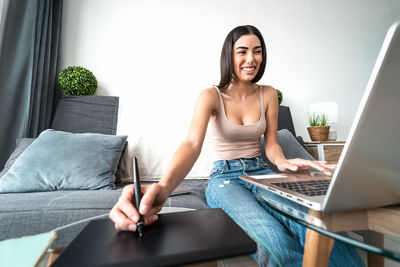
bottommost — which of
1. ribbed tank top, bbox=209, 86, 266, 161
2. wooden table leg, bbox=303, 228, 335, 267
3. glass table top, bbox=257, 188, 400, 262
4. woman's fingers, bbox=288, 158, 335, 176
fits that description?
wooden table leg, bbox=303, 228, 335, 267

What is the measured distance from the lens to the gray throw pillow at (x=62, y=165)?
1.05 metres

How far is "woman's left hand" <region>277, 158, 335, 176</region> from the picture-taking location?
0.67 meters

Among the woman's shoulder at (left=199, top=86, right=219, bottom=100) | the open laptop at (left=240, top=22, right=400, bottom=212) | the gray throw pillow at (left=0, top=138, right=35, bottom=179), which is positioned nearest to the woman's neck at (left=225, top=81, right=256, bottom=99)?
the woman's shoulder at (left=199, top=86, right=219, bottom=100)

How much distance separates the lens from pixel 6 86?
1421mm

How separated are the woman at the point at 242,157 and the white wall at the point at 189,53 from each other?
533 millimetres

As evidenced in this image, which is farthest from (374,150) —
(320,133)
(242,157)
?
(320,133)

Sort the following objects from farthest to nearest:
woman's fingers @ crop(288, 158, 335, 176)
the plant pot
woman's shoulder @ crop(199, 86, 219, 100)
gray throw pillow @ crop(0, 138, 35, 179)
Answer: the plant pot, gray throw pillow @ crop(0, 138, 35, 179), woman's shoulder @ crop(199, 86, 219, 100), woman's fingers @ crop(288, 158, 335, 176)

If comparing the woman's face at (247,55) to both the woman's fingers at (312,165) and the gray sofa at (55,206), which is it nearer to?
the woman's fingers at (312,165)

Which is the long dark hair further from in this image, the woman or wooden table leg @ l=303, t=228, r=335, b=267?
wooden table leg @ l=303, t=228, r=335, b=267

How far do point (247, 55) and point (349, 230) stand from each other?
870 millimetres

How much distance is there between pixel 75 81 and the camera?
1680 millimetres

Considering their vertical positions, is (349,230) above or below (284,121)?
below

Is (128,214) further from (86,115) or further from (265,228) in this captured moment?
(86,115)

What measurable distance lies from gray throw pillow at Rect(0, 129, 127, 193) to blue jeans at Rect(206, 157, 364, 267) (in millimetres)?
654
